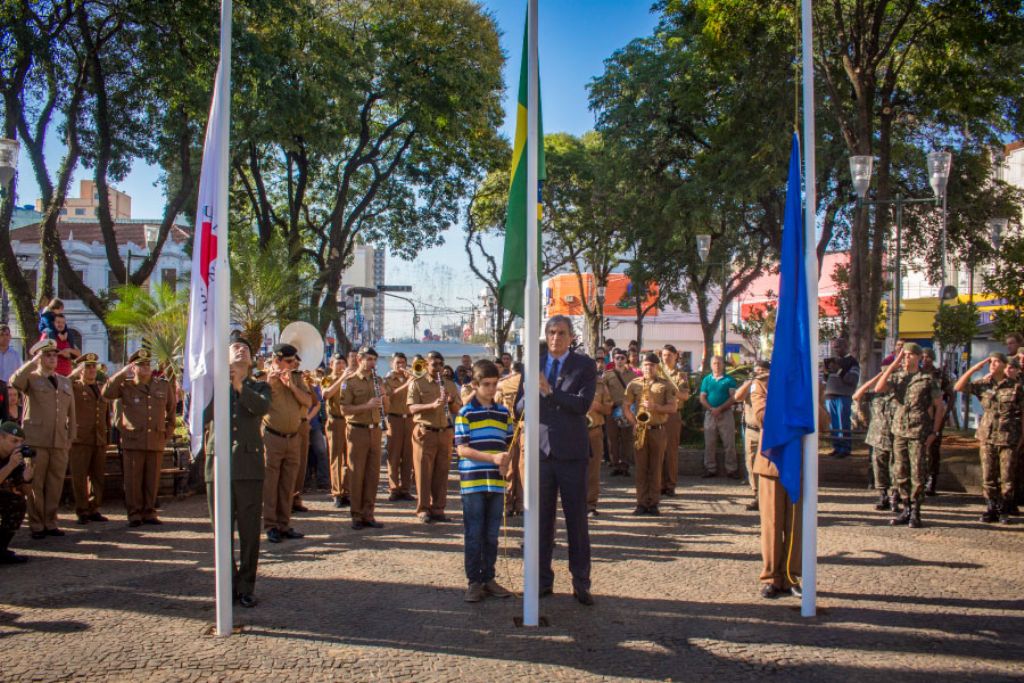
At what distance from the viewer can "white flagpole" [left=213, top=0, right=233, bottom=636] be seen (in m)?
6.12

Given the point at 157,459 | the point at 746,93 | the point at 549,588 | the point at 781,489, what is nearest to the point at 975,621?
the point at 781,489

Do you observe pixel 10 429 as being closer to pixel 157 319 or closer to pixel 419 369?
pixel 419 369

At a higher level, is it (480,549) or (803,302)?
(803,302)

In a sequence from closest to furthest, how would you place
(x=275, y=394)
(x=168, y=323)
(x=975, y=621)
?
1. (x=975, y=621)
2. (x=275, y=394)
3. (x=168, y=323)

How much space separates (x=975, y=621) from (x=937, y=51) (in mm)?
13704

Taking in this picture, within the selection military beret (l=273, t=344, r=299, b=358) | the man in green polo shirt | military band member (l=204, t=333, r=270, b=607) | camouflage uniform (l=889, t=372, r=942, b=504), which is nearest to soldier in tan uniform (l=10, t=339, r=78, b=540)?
military beret (l=273, t=344, r=299, b=358)

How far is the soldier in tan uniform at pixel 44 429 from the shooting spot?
32.4 ft

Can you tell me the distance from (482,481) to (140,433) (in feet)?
18.7

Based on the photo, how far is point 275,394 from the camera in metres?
9.52

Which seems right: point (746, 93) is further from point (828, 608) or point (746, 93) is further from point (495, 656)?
point (495, 656)

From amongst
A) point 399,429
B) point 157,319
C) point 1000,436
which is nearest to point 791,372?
point 1000,436

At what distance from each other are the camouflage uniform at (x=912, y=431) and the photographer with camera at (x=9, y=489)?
9526 mm

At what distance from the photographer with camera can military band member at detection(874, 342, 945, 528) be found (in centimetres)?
926

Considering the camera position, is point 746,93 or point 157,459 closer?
point 157,459
